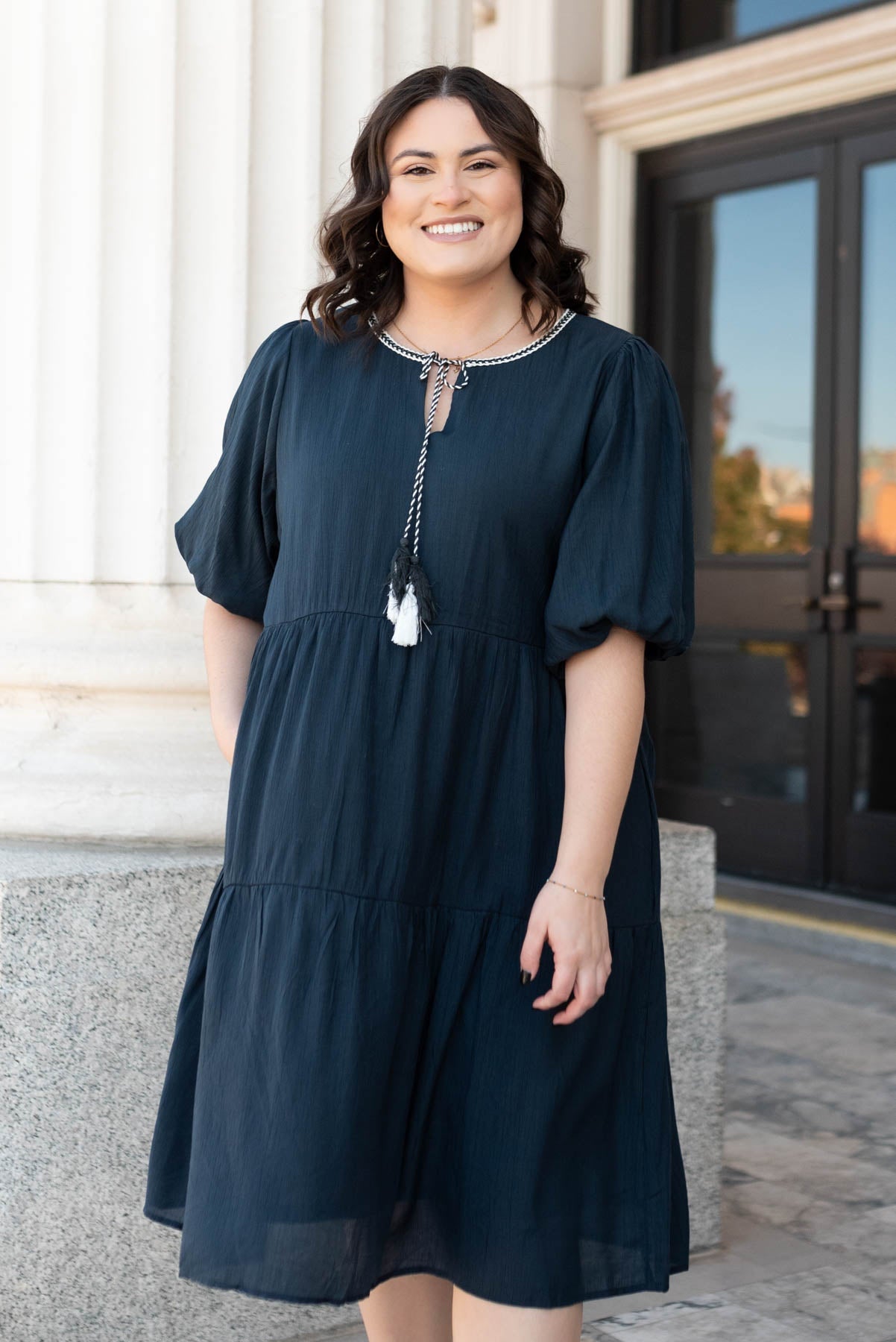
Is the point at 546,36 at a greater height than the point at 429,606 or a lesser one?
greater

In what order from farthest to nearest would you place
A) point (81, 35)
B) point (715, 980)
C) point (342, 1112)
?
point (715, 980), point (81, 35), point (342, 1112)

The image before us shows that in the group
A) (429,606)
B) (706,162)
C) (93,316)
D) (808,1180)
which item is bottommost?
(808,1180)

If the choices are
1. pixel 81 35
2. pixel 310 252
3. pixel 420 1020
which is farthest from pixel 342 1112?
pixel 81 35

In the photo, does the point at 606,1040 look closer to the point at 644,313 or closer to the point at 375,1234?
the point at 375,1234

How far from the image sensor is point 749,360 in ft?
20.8

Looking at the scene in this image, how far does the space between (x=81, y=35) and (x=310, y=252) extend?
508mm

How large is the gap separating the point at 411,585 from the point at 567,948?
16.4 inches

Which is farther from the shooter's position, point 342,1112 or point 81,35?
point 81,35

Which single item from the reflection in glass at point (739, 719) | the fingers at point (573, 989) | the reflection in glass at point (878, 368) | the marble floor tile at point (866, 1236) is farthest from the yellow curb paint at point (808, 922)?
the fingers at point (573, 989)

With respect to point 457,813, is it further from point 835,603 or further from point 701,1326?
point 835,603

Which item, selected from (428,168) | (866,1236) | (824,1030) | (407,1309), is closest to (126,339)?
(428,168)

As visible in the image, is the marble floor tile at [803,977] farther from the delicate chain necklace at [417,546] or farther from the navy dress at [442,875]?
the delicate chain necklace at [417,546]

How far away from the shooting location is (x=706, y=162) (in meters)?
6.34

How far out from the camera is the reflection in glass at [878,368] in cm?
579
